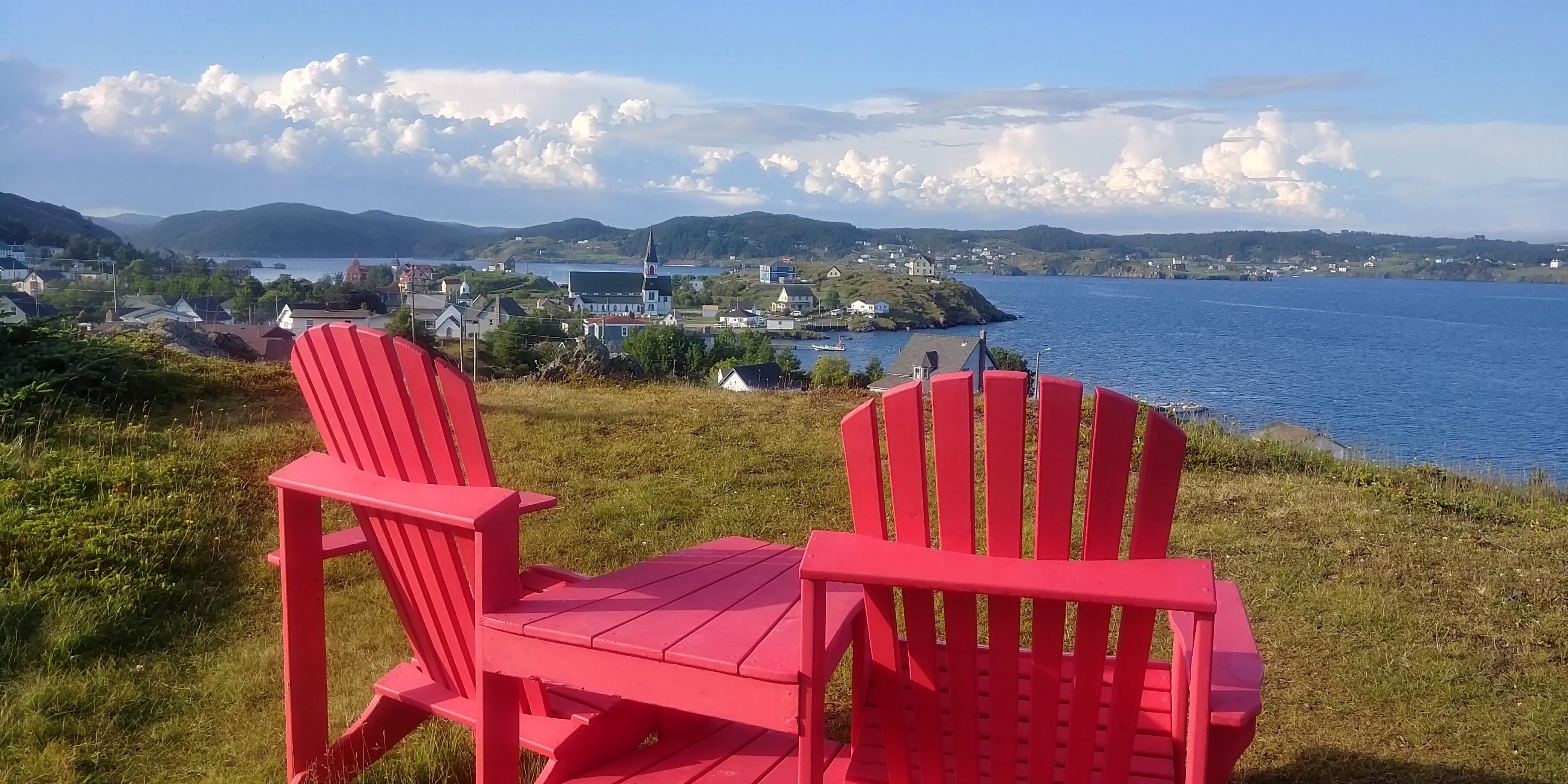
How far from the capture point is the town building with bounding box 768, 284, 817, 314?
180ft

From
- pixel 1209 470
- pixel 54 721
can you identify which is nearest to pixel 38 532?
pixel 54 721

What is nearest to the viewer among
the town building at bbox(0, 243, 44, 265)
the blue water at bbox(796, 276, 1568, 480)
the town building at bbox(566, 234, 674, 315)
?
the town building at bbox(0, 243, 44, 265)

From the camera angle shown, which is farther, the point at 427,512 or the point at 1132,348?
the point at 1132,348

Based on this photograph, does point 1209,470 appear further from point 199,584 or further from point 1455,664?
point 199,584

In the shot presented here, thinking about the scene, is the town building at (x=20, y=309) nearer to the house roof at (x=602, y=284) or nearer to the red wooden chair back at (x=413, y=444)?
the red wooden chair back at (x=413, y=444)

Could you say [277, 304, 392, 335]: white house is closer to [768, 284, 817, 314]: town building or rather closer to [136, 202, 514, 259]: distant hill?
A: [136, 202, 514, 259]: distant hill

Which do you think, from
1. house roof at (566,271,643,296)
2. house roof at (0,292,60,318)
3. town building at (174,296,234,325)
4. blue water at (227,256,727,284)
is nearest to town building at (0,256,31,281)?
town building at (174,296,234,325)

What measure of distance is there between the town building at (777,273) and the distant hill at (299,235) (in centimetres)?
2308

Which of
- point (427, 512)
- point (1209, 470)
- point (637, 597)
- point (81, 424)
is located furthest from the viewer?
point (1209, 470)

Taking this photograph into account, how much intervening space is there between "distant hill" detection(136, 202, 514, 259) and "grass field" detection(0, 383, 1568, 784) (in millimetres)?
45599

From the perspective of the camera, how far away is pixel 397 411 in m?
2.26

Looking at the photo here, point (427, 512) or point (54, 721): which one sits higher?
point (427, 512)

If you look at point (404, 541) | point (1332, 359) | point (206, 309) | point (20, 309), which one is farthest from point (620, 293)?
point (404, 541)

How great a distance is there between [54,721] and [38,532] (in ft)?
5.44
